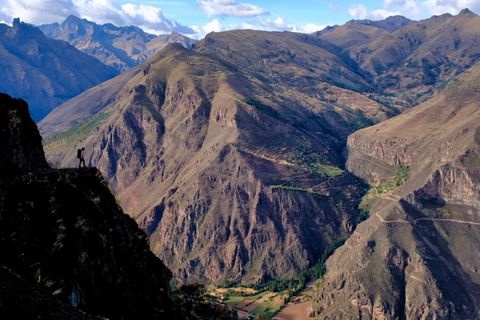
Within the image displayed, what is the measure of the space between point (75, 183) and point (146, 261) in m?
12.0

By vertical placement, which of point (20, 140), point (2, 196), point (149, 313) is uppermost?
point (20, 140)

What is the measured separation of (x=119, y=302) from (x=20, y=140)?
20942 mm

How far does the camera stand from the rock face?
1734 inches

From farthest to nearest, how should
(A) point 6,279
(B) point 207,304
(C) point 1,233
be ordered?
(B) point 207,304 → (C) point 1,233 → (A) point 6,279

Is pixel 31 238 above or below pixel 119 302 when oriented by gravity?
above

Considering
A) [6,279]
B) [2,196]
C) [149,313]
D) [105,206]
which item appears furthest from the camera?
[105,206]

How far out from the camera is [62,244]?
48562mm

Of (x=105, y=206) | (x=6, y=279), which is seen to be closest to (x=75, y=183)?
(x=105, y=206)

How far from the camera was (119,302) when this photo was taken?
51938 mm

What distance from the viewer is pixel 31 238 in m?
47.5

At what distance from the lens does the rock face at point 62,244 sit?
144ft

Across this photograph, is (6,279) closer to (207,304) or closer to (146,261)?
(146,261)

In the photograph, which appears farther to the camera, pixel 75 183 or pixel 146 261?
pixel 146 261

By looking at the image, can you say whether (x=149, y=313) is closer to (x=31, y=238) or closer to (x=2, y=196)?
(x=31, y=238)
